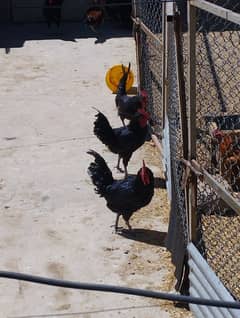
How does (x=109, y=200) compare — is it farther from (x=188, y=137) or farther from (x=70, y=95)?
(x=70, y=95)

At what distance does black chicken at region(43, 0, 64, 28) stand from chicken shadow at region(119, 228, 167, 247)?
9.72m

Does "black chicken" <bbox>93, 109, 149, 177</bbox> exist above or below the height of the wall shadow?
above

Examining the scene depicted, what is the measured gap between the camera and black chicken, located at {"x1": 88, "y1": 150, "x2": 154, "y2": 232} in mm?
5699

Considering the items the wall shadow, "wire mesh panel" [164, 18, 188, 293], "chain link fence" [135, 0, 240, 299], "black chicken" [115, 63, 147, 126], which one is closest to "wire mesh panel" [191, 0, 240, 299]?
"chain link fence" [135, 0, 240, 299]

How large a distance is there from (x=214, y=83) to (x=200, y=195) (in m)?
4.49

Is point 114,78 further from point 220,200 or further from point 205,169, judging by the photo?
point 205,169

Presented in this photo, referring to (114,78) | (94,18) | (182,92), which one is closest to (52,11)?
(94,18)

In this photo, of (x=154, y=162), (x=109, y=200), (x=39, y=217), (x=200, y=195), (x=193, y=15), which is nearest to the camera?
(x=193, y=15)

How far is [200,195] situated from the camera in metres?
5.47

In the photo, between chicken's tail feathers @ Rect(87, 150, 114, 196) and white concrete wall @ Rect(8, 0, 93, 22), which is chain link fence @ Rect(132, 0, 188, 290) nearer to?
chicken's tail feathers @ Rect(87, 150, 114, 196)

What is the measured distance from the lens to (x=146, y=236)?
5.90 meters

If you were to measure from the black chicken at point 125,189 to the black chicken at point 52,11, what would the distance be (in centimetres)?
950

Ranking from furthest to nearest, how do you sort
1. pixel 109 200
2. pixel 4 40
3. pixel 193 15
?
pixel 4 40, pixel 109 200, pixel 193 15

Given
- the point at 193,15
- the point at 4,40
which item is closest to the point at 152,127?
the point at 193,15
